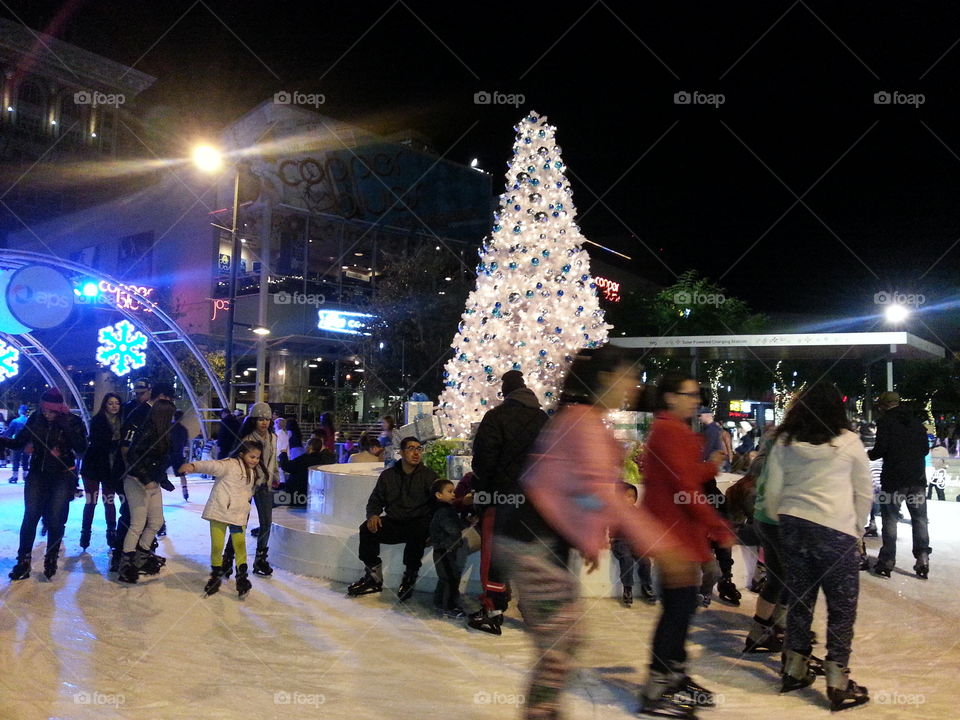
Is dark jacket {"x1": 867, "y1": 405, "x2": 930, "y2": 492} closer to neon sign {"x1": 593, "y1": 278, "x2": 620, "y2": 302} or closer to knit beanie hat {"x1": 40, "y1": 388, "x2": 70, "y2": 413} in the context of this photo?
knit beanie hat {"x1": 40, "y1": 388, "x2": 70, "y2": 413}

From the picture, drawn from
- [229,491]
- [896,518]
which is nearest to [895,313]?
[896,518]

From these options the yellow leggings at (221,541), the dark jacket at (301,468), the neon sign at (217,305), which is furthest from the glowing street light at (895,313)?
the neon sign at (217,305)

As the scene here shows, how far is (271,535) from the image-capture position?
28.6ft

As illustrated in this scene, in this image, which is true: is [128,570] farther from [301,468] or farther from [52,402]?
[301,468]

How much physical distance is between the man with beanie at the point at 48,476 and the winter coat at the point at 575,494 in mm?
5739

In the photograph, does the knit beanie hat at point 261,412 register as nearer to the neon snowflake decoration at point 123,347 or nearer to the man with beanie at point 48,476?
the man with beanie at point 48,476

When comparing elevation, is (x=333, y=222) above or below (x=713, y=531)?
above

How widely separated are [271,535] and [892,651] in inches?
250

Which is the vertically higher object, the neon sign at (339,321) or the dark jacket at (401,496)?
the neon sign at (339,321)

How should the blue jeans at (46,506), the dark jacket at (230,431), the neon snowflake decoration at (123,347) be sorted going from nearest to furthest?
the blue jeans at (46,506) < the dark jacket at (230,431) < the neon snowflake decoration at (123,347)

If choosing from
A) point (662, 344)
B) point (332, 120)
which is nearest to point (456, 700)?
point (662, 344)

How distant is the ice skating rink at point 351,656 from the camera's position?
408 centimetres

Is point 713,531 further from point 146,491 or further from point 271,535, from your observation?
point 271,535

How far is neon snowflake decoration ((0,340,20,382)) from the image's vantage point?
64.7 feet
